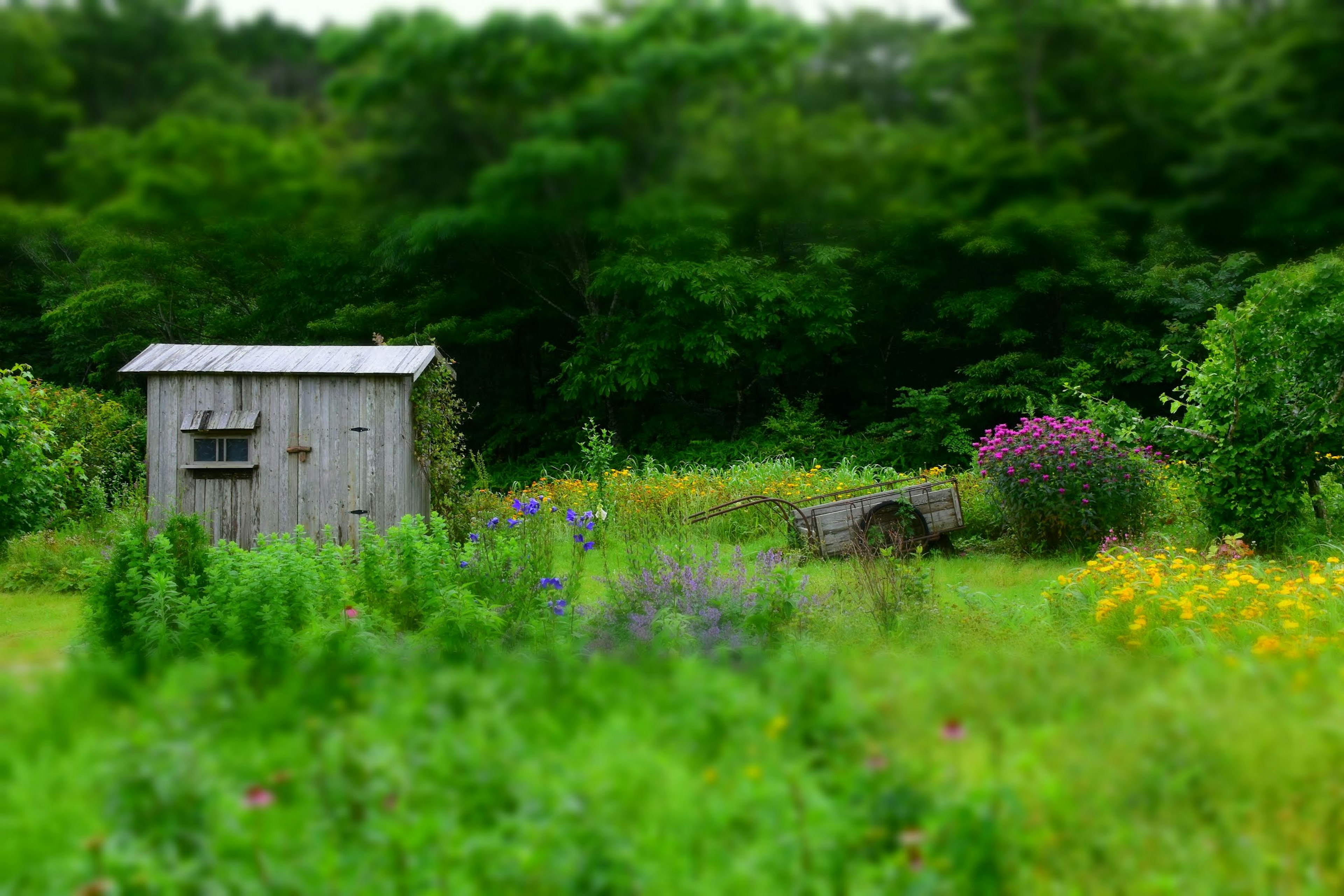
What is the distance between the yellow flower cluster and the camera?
4820 millimetres

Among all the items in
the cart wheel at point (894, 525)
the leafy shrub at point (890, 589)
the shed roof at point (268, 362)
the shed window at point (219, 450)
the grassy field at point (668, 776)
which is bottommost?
the grassy field at point (668, 776)

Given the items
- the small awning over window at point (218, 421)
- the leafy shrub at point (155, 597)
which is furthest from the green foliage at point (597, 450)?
the leafy shrub at point (155, 597)

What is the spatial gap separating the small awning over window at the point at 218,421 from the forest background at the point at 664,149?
665 centimetres

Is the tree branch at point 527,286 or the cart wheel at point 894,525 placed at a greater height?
the tree branch at point 527,286

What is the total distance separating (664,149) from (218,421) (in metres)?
7.87

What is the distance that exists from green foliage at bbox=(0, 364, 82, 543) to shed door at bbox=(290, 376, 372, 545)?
2427 millimetres

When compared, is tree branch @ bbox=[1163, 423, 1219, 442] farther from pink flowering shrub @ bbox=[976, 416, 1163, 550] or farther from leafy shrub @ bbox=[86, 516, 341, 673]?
leafy shrub @ bbox=[86, 516, 341, 673]

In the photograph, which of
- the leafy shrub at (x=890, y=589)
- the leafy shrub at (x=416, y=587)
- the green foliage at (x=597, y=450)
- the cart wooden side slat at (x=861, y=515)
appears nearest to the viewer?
the leafy shrub at (x=416, y=587)

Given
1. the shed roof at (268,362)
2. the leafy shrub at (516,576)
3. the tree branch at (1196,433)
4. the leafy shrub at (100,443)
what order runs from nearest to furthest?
the leafy shrub at (516,576)
the shed roof at (268,362)
the tree branch at (1196,433)
the leafy shrub at (100,443)

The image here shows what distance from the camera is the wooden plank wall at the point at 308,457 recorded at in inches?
324

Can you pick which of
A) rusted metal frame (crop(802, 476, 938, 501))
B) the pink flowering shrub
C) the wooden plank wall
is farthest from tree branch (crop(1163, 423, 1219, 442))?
the wooden plank wall

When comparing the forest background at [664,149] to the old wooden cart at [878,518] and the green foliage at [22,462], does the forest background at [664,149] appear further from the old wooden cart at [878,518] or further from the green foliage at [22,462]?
the green foliage at [22,462]

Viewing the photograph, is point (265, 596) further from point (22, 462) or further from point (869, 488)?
point (869, 488)

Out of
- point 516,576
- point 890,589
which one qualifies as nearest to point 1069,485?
point 890,589
